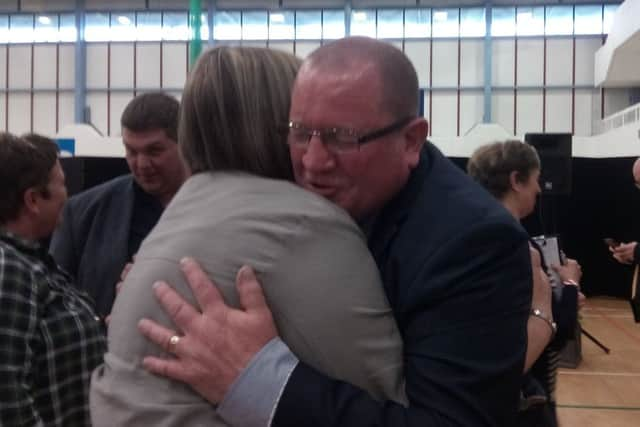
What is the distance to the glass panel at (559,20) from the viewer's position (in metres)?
16.3

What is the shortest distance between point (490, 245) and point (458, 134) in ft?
52.6

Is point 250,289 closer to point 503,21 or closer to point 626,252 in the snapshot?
point 626,252

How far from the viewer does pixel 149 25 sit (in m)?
17.5

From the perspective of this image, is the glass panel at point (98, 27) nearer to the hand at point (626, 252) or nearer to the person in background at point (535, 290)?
the hand at point (626, 252)

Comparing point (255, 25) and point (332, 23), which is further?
point (255, 25)

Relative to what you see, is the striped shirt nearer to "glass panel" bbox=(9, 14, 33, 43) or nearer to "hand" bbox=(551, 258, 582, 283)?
"hand" bbox=(551, 258, 582, 283)

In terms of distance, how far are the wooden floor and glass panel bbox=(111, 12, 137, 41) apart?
524 inches

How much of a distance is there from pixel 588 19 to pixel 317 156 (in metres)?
17.0

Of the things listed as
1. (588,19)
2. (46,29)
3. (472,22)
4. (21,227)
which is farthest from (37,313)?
(46,29)

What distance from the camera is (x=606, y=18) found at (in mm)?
16016

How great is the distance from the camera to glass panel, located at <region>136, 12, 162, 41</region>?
687 inches

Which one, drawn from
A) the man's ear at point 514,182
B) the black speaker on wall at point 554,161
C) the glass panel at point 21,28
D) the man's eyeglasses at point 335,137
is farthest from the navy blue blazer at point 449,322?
the glass panel at point 21,28


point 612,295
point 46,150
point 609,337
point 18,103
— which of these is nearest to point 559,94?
point 612,295

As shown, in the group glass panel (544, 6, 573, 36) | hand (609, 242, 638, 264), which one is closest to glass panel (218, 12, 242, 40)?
glass panel (544, 6, 573, 36)
